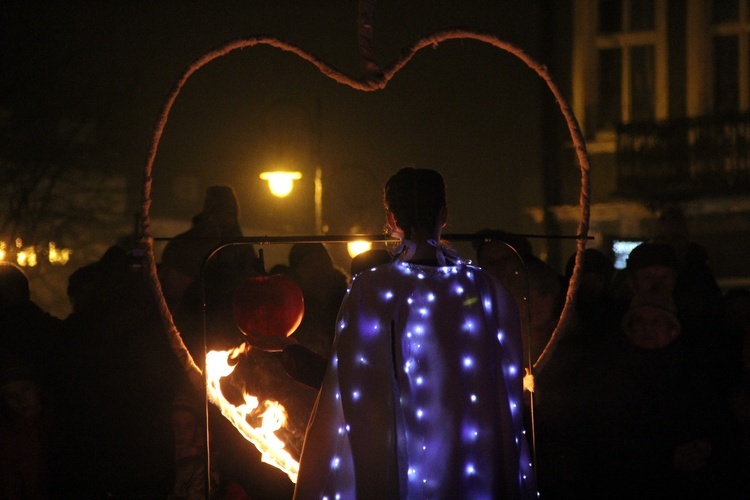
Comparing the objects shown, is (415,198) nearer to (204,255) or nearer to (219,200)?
(204,255)

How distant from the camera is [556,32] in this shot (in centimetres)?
1281

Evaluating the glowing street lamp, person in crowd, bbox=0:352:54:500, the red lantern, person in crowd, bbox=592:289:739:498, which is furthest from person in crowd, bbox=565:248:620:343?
the glowing street lamp

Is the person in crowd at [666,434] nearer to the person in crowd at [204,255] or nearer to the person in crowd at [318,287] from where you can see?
the person in crowd at [318,287]

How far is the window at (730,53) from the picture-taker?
41.5 feet

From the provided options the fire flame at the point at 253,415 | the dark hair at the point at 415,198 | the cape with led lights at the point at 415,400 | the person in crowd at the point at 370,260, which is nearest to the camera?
the cape with led lights at the point at 415,400

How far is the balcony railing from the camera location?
486 inches

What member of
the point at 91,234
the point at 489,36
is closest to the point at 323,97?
the point at 91,234

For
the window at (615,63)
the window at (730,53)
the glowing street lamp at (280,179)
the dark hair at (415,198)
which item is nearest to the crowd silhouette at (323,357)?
the dark hair at (415,198)

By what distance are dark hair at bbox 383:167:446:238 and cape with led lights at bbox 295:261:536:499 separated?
0.17 meters

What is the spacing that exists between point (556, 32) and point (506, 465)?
32.9 feet

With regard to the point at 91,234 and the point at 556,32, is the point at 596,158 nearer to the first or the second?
the point at 556,32

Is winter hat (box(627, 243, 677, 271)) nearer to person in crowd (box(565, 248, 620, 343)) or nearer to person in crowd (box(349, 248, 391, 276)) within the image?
person in crowd (box(565, 248, 620, 343))

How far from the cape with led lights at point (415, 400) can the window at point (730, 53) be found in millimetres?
10041

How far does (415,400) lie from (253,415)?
114 cm
